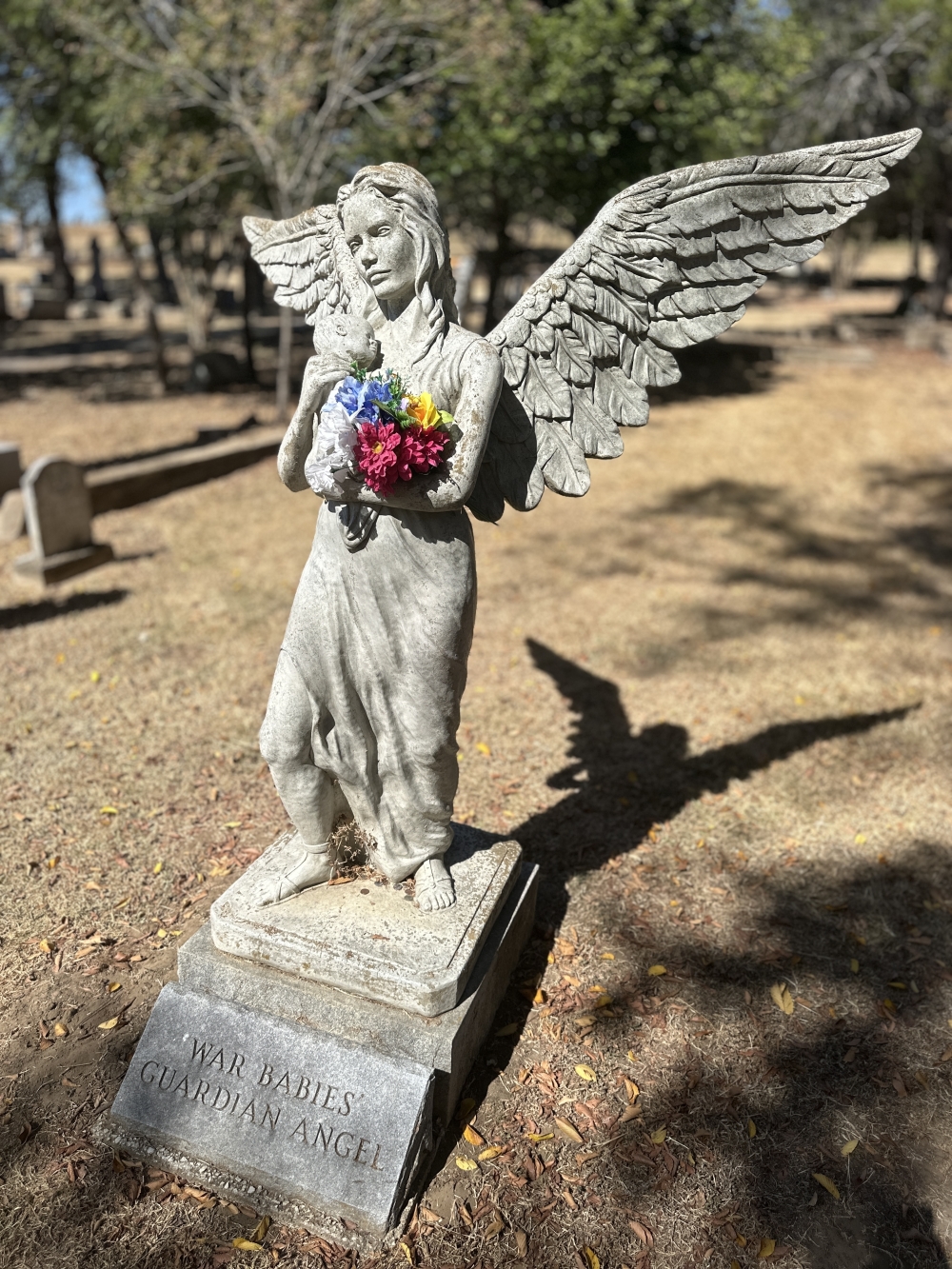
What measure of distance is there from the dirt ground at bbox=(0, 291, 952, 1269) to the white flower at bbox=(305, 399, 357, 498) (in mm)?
2363

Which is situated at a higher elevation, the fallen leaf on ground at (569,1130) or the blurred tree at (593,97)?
the blurred tree at (593,97)

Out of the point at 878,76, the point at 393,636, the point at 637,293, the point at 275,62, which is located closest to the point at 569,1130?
the point at 393,636

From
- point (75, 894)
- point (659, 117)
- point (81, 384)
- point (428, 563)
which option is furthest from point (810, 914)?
point (81, 384)

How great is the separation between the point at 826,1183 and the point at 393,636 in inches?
97.3

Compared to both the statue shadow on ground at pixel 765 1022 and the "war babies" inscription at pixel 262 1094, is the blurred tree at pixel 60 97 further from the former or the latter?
the "war babies" inscription at pixel 262 1094

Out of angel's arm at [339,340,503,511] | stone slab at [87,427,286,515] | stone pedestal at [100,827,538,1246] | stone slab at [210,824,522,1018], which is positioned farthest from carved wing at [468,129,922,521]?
stone slab at [87,427,286,515]

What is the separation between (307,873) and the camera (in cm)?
365

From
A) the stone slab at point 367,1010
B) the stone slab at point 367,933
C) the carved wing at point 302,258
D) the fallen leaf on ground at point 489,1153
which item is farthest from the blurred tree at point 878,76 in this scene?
the fallen leaf on ground at point 489,1153

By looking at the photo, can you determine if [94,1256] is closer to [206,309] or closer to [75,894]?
[75,894]

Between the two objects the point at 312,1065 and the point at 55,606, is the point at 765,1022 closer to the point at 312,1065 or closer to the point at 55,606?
the point at 312,1065

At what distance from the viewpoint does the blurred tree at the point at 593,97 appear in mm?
12766

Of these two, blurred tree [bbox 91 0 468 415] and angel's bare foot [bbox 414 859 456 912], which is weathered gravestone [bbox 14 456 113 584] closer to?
blurred tree [bbox 91 0 468 415]

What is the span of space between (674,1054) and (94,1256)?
7.25 feet

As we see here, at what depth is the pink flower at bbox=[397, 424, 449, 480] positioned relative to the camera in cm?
285
